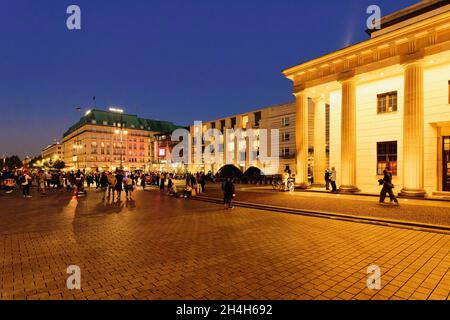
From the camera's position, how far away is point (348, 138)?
1781 centimetres

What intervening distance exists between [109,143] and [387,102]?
100617 millimetres

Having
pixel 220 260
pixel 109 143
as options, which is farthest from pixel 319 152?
pixel 109 143

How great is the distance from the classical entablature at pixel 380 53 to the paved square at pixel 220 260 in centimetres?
1267

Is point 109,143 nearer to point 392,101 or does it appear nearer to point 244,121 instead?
point 244,121

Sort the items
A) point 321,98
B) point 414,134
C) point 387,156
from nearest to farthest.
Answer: point 414,134
point 387,156
point 321,98

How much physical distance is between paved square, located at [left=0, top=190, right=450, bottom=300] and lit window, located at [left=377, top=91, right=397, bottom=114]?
1352 cm

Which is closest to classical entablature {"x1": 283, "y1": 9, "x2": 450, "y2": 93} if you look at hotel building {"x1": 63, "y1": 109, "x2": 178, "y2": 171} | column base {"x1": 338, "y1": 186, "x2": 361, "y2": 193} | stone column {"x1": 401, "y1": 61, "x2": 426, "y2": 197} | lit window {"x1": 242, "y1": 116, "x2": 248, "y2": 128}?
stone column {"x1": 401, "y1": 61, "x2": 426, "y2": 197}

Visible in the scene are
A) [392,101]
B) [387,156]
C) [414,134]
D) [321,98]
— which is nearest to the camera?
[414,134]

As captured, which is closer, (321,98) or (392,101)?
(392,101)

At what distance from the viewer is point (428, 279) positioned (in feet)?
14.5

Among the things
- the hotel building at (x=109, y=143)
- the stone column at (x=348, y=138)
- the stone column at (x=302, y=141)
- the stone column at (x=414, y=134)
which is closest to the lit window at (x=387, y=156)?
the stone column at (x=348, y=138)
